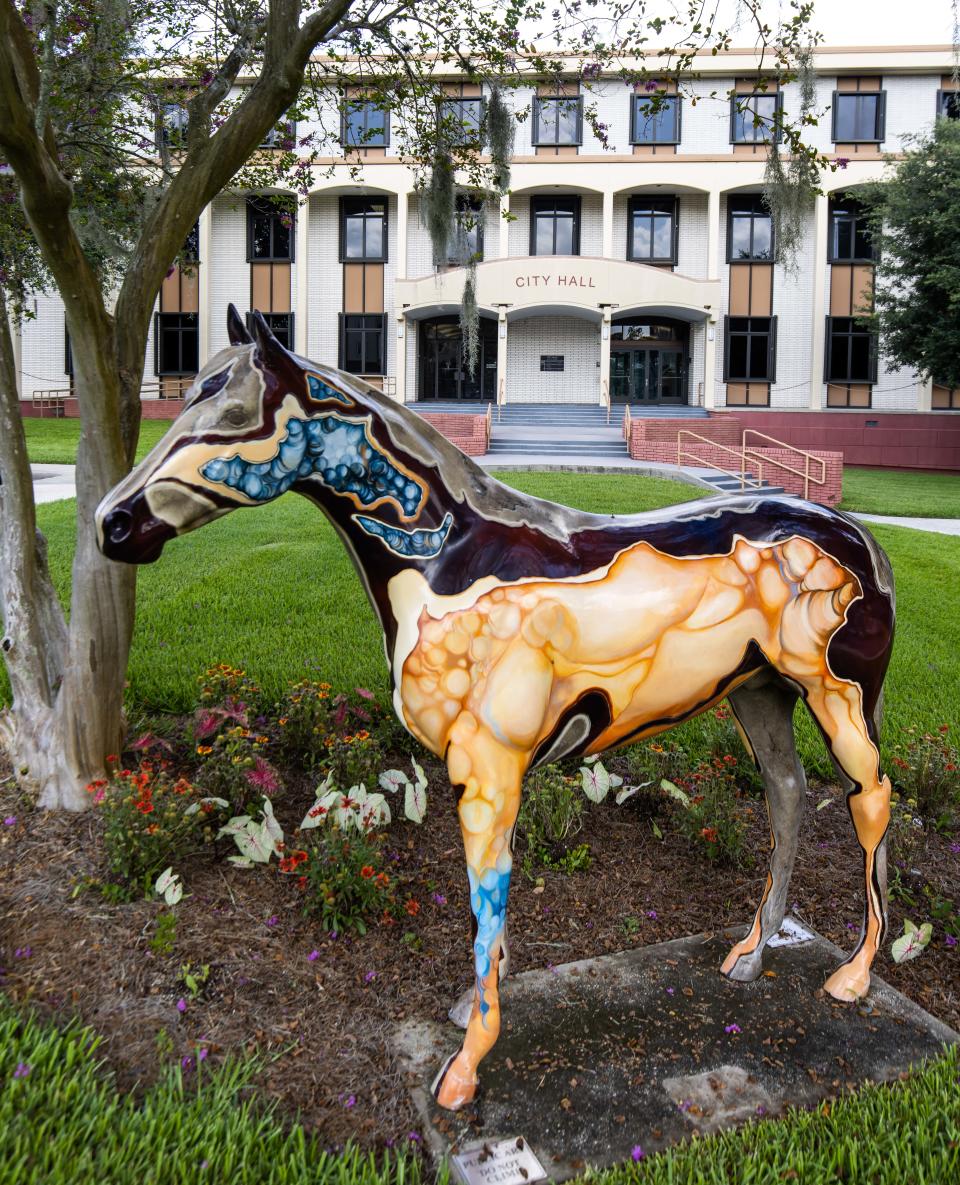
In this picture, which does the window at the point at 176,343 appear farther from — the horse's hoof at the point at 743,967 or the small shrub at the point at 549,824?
the horse's hoof at the point at 743,967

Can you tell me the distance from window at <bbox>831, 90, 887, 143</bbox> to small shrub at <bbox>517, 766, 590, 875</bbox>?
94.3ft

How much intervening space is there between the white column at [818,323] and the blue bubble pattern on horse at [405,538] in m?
27.6

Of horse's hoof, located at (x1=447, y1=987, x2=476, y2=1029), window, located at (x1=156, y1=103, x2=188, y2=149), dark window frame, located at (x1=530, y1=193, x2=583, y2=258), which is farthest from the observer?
dark window frame, located at (x1=530, y1=193, x2=583, y2=258)

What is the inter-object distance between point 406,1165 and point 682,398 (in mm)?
28689

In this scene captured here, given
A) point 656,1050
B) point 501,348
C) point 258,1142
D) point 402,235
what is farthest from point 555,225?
point 258,1142

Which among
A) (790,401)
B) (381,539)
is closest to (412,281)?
(790,401)

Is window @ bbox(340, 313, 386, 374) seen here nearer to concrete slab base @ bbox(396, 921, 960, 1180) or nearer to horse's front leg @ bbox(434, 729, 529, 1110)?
concrete slab base @ bbox(396, 921, 960, 1180)

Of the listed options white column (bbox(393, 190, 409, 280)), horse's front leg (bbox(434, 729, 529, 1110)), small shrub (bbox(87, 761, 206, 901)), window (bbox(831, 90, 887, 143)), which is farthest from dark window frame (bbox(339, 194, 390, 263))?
horse's front leg (bbox(434, 729, 529, 1110))

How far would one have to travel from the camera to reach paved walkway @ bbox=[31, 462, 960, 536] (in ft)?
44.4

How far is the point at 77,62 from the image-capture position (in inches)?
226

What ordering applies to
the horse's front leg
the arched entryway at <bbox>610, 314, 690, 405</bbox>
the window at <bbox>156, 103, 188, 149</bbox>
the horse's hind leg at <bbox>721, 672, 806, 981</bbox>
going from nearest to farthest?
the horse's front leg < the horse's hind leg at <bbox>721, 672, 806, 981</bbox> < the window at <bbox>156, 103, 188, 149</bbox> < the arched entryway at <bbox>610, 314, 690, 405</bbox>

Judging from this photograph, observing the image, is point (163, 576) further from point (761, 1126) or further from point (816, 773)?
point (761, 1126)

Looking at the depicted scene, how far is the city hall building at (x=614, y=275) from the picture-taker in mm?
26250

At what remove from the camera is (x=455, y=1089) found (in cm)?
239
